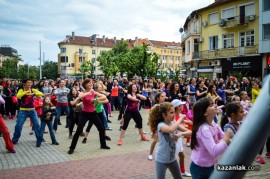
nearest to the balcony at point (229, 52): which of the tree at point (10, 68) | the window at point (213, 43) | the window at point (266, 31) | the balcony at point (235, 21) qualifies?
the window at point (213, 43)

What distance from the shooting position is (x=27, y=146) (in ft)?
28.6

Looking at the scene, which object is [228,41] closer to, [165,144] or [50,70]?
[165,144]

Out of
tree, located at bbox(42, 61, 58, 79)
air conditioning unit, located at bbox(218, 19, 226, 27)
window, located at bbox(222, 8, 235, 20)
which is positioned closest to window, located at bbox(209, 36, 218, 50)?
air conditioning unit, located at bbox(218, 19, 226, 27)

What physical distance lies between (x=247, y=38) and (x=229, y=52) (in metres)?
2.53

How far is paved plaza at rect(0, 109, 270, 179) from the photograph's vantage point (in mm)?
6047

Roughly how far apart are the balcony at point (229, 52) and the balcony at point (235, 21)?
8.86 feet

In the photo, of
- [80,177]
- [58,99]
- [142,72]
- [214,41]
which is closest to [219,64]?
[214,41]

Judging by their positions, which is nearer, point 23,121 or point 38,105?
point 23,121

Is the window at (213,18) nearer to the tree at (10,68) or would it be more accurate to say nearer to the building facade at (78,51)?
the tree at (10,68)

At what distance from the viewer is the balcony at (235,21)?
32.7m

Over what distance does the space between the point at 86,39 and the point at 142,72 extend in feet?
216

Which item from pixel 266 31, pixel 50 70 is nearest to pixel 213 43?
pixel 266 31

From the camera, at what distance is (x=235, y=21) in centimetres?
3394

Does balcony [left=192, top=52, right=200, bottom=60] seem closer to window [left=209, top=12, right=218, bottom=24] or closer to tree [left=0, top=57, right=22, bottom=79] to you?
window [left=209, top=12, right=218, bottom=24]
